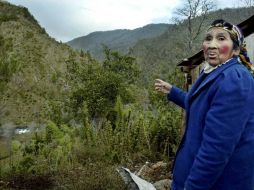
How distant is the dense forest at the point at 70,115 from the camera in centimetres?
768

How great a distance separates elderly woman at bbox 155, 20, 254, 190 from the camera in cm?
189

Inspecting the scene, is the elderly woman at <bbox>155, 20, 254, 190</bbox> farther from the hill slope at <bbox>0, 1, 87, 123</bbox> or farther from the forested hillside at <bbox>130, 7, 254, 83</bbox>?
the forested hillside at <bbox>130, 7, 254, 83</bbox>

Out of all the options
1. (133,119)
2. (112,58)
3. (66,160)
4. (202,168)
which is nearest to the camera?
(202,168)

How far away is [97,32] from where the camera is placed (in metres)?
180

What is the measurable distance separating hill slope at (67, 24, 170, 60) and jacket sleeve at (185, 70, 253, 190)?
13029 cm

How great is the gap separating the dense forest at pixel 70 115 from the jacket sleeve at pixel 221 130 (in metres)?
3.80

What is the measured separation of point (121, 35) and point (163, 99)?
469 feet

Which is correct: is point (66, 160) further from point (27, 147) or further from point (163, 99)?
point (163, 99)

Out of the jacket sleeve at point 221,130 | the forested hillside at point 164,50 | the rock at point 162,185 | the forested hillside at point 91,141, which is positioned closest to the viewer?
the jacket sleeve at point 221,130

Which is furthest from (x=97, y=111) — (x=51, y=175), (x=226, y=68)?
(x=226, y=68)

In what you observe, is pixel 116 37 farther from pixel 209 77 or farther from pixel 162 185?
pixel 209 77

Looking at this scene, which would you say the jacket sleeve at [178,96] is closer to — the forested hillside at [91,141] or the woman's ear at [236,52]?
the woman's ear at [236,52]

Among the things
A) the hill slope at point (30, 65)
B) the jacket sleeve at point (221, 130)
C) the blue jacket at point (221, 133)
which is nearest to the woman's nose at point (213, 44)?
the blue jacket at point (221, 133)

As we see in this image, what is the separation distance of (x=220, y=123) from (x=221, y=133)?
0.13ft
